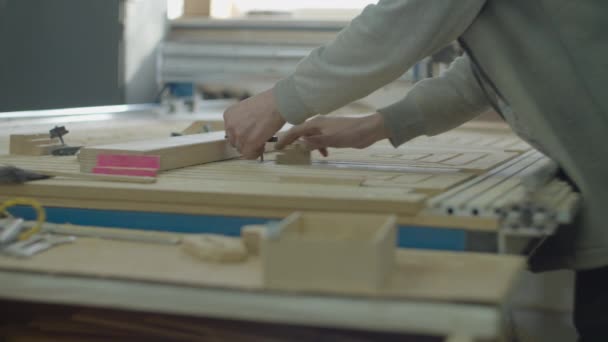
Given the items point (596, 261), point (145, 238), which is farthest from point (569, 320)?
point (145, 238)

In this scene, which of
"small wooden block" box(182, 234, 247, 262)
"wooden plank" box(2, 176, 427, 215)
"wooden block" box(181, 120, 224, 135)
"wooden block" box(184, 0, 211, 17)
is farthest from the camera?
"wooden block" box(184, 0, 211, 17)

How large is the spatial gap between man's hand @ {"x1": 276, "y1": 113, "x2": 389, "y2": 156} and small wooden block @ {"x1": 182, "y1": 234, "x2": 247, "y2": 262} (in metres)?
0.63

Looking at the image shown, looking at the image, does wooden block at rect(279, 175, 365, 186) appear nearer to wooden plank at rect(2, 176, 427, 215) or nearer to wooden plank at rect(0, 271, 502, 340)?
wooden plank at rect(2, 176, 427, 215)

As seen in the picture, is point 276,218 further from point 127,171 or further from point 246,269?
point 127,171

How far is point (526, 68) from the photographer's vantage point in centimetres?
129

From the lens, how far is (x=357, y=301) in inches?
33.2

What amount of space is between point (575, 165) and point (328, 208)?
44cm

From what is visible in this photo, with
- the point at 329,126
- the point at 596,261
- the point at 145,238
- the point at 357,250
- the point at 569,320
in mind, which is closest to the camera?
the point at 357,250

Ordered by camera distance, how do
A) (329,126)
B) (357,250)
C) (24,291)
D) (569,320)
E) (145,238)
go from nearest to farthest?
(357,250) → (24,291) → (145,238) → (329,126) → (569,320)

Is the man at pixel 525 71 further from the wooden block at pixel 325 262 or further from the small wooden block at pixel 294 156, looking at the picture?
the wooden block at pixel 325 262

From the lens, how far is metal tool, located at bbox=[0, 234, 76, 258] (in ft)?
3.29

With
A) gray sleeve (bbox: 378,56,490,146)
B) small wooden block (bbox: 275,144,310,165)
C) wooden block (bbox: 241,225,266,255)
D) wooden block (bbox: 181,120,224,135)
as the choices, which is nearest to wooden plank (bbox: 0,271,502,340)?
wooden block (bbox: 241,225,266,255)

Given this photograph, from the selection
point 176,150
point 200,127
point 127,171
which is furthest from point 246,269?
point 200,127

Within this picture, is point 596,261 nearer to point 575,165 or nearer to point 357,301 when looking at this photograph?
point 575,165
